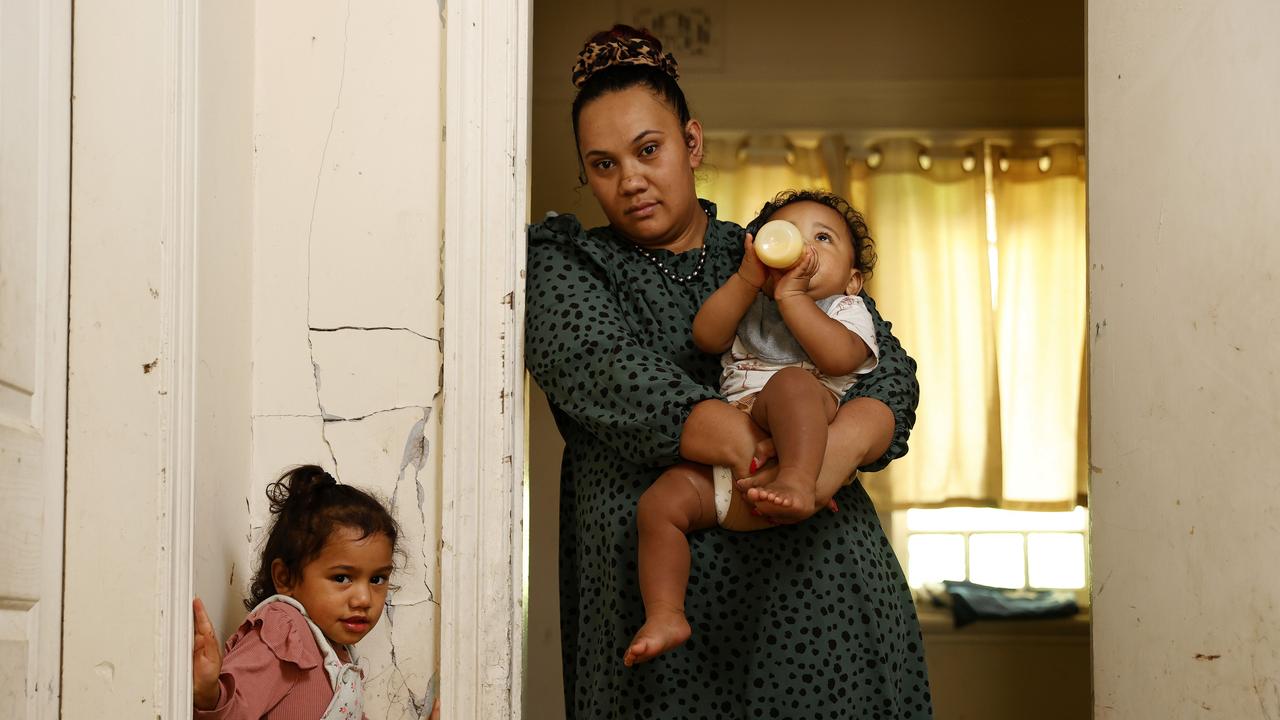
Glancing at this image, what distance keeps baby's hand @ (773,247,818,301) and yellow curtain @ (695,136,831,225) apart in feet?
8.54

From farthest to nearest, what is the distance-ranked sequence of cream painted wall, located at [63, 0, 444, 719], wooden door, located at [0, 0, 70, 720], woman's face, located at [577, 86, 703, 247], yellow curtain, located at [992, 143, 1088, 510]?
yellow curtain, located at [992, 143, 1088, 510]
woman's face, located at [577, 86, 703, 247]
cream painted wall, located at [63, 0, 444, 719]
wooden door, located at [0, 0, 70, 720]

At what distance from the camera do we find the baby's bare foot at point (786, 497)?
1556 millimetres

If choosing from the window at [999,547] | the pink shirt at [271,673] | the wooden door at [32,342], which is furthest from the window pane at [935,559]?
the wooden door at [32,342]

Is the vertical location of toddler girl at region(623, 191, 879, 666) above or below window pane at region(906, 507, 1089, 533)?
above

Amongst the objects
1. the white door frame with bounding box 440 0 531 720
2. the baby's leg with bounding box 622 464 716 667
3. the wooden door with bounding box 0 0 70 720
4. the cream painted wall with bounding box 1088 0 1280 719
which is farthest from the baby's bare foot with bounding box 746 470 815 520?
the wooden door with bounding box 0 0 70 720

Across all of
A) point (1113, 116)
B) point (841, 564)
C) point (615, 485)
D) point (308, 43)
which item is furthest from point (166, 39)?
point (1113, 116)

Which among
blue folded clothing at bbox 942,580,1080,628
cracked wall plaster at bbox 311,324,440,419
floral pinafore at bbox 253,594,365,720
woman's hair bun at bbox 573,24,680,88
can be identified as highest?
woman's hair bun at bbox 573,24,680,88

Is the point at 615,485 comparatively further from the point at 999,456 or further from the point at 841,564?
the point at 999,456

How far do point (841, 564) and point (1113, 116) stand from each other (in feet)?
3.06

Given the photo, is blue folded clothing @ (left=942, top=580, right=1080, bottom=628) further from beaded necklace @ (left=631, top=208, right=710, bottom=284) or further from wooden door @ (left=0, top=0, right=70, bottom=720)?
wooden door @ (left=0, top=0, right=70, bottom=720)

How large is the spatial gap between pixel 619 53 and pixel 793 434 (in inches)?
28.5

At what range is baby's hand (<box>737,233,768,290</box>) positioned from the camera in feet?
5.84

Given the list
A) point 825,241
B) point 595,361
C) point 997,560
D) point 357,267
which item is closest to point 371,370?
point 357,267

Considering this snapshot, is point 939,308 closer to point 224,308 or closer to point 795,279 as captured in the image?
point 795,279
